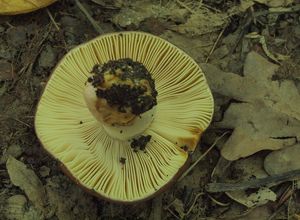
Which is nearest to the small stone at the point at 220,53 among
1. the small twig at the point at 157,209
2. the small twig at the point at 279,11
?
the small twig at the point at 279,11

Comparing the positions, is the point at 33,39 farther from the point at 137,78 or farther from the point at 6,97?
the point at 137,78

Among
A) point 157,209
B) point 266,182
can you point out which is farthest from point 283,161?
point 157,209

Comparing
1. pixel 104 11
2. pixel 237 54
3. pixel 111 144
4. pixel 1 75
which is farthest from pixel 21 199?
pixel 237 54

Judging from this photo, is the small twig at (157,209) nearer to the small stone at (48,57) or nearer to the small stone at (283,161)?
the small stone at (283,161)

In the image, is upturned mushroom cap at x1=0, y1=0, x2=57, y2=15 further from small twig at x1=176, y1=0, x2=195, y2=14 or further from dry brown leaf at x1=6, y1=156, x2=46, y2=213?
dry brown leaf at x1=6, y1=156, x2=46, y2=213

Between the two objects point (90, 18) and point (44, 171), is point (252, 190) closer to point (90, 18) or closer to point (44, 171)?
point (44, 171)

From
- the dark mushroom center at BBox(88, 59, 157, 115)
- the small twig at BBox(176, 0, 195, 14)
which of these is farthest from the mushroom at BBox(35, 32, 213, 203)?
the small twig at BBox(176, 0, 195, 14)
